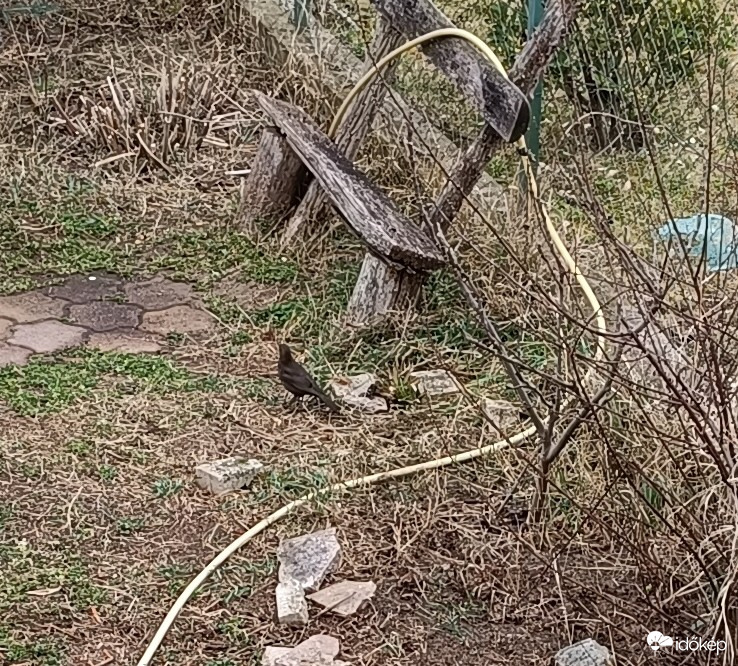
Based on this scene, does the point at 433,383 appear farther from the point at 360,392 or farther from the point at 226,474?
the point at 226,474

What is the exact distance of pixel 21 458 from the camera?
387 cm

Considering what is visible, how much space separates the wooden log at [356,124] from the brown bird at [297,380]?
1.26 meters

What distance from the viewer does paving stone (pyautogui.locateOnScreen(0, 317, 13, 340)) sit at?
4.68 meters

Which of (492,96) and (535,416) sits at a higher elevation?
(492,96)

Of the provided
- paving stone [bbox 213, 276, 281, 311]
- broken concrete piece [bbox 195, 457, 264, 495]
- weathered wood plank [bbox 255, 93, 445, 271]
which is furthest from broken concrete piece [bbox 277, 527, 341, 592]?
paving stone [bbox 213, 276, 281, 311]

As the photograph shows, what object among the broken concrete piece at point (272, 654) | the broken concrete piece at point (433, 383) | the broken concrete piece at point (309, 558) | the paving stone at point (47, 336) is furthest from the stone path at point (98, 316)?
the broken concrete piece at point (272, 654)

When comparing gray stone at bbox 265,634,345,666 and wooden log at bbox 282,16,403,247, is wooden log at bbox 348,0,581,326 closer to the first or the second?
wooden log at bbox 282,16,403,247

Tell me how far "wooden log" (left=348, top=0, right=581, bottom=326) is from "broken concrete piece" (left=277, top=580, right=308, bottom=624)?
1.28 metres

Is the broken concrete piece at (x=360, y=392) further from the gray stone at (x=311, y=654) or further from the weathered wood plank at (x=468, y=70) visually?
the gray stone at (x=311, y=654)

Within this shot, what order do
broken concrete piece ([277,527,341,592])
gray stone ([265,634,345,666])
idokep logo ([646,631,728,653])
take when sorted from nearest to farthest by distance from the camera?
idokep logo ([646,631,728,653]) → gray stone ([265,634,345,666]) → broken concrete piece ([277,527,341,592])

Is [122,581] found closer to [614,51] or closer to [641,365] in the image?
[641,365]

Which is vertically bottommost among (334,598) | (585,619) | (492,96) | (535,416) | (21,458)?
(21,458)

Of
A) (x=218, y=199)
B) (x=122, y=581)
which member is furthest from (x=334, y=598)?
(x=218, y=199)

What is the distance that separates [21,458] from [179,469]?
49cm
